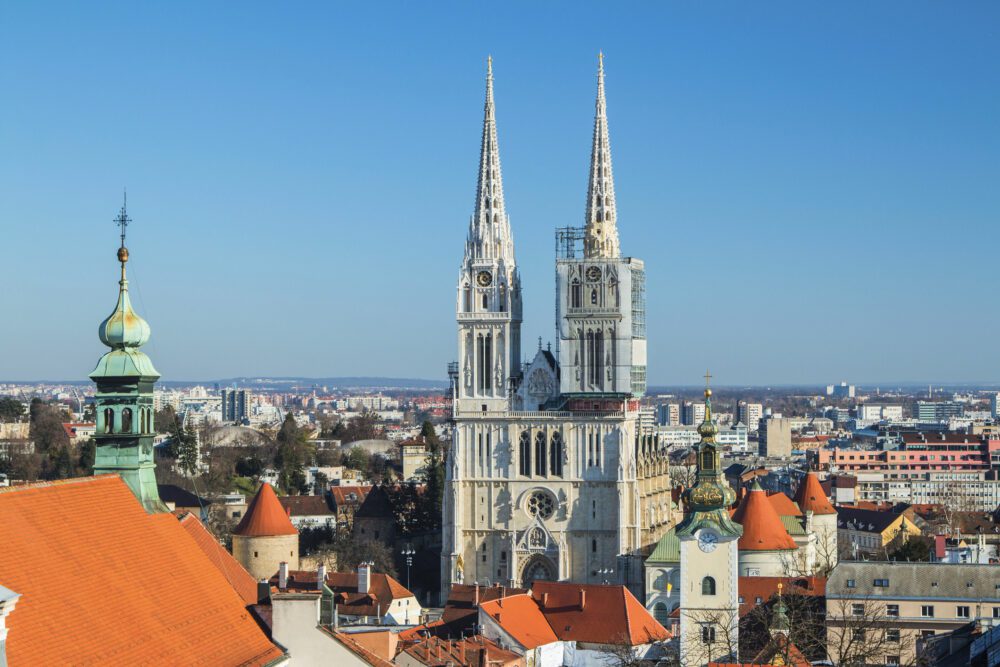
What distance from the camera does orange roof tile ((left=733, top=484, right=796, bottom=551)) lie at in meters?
76.1

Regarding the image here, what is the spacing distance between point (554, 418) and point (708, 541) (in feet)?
89.6

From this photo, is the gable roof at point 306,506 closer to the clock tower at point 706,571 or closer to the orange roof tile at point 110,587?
the clock tower at point 706,571

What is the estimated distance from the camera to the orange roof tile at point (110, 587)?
20734 millimetres

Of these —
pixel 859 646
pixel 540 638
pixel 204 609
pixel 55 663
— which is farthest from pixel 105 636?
pixel 540 638

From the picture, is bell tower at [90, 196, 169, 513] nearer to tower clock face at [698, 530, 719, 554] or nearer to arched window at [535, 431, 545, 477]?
tower clock face at [698, 530, 719, 554]

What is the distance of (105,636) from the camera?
2166cm

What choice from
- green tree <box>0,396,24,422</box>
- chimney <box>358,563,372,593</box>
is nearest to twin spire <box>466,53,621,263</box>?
chimney <box>358,563,372,593</box>

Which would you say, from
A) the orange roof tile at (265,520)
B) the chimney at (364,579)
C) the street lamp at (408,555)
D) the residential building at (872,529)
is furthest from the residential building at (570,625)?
the residential building at (872,529)

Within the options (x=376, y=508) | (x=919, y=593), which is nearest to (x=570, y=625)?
(x=919, y=593)

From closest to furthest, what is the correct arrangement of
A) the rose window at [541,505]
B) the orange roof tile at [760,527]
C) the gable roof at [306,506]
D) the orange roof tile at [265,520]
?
the orange roof tile at [760,527] → the orange roof tile at [265,520] → the rose window at [541,505] → the gable roof at [306,506]

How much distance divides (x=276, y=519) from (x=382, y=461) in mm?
77871

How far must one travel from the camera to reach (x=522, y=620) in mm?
58469

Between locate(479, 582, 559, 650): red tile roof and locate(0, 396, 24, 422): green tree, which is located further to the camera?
locate(0, 396, 24, 422): green tree

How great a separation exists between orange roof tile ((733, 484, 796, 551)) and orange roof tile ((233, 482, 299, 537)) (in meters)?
20.6
